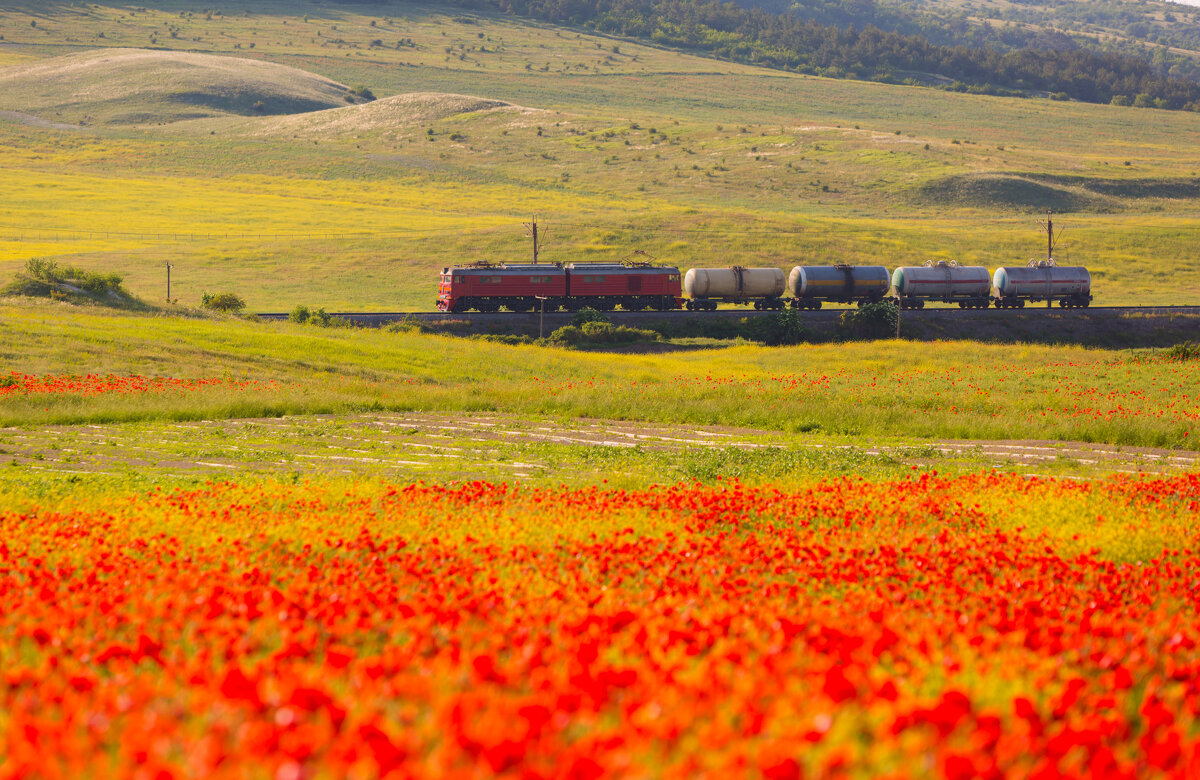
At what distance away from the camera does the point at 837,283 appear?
7969 centimetres

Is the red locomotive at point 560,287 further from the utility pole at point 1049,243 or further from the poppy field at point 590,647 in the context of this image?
the poppy field at point 590,647

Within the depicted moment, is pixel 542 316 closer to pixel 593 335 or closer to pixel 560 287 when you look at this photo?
pixel 593 335

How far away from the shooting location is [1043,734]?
5.11 metres

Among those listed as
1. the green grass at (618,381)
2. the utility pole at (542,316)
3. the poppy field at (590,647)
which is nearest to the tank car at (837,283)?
the green grass at (618,381)

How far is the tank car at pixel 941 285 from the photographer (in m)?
79.7

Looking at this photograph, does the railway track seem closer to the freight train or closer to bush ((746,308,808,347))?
bush ((746,308,808,347))

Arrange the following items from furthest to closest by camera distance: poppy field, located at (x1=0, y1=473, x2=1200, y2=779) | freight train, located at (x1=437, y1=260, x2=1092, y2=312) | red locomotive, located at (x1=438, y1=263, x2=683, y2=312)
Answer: freight train, located at (x1=437, y1=260, x2=1092, y2=312) → red locomotive, located at (x1=438, y1=263, x2=683, y2=312) → poppy field, located at (x1=0, y1=473, x2=1200, y2=779)

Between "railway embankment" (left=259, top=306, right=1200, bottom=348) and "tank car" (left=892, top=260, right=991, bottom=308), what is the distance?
600 centimetres

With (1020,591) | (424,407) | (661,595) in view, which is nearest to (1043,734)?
(661,595)

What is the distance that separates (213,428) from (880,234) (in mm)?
94002

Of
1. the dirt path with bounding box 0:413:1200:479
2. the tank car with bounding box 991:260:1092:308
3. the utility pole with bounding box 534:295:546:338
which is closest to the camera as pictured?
the dirt path with bounding box 0:413:1200:479

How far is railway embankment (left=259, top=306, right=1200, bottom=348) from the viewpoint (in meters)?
69.0

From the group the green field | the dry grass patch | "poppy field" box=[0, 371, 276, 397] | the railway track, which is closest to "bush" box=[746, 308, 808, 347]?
the railway track

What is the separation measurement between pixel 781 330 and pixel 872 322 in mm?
7087
